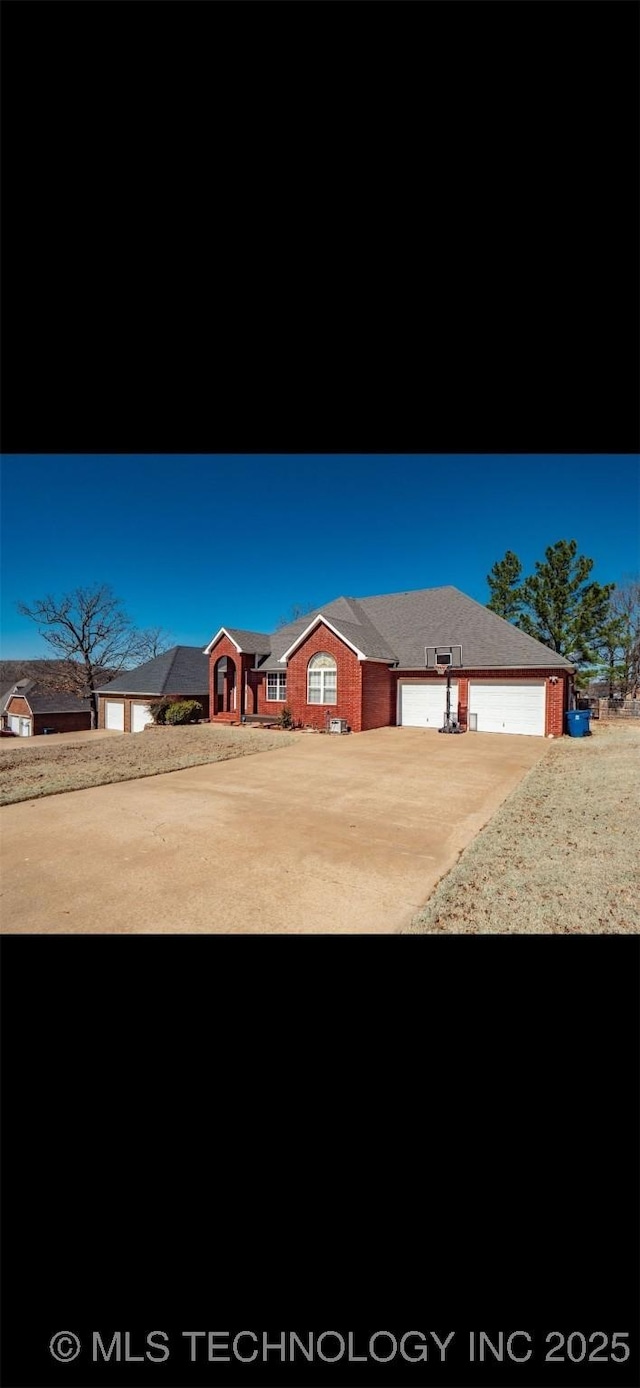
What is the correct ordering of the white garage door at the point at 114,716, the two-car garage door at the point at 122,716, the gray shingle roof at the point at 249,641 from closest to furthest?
the gray shingle roof at the point at 249,641 < the two-car garage door at the point at 122,716 < the white garage door at the point at 114,716

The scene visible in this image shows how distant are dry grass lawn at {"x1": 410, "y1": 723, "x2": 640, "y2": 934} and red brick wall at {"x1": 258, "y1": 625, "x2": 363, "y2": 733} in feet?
29.5

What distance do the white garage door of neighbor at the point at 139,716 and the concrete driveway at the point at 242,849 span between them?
15.3m

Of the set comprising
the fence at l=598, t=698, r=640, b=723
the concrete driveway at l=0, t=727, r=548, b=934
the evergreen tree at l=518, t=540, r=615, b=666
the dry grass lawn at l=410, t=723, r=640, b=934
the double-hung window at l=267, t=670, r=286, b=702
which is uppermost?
the evergreen tree at l=518, t=540, r=615, b=666

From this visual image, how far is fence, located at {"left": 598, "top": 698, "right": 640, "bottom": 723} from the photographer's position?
969 inches

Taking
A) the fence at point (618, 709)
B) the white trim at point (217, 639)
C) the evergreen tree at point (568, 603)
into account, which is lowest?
the fence at point (618, 709)

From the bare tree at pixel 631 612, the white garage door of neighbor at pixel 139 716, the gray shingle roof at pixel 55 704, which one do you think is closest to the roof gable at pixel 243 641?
the white garage door of neighbor at pixel 139 716

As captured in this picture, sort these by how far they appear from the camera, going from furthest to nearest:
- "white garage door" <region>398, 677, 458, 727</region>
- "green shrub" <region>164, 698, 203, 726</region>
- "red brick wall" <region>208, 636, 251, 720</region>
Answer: "red brick wall" <region>208, 636, 251, 720</region>
"green shrub" <region>164, 698, 203, 726</region>
"white garage door" <region>398, 677, 458, 727</region>

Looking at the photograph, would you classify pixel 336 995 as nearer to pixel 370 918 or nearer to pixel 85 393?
pixel 85 393

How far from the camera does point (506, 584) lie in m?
29.3

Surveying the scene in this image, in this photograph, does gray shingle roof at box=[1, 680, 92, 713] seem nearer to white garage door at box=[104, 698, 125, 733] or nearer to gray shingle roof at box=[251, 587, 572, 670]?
white garage door at box=[104, 698, 125, 733]

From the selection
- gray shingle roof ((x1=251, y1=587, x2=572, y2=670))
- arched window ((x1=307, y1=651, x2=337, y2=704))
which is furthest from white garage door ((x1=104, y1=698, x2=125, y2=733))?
arched window ((x1=307, y1=651, x2=337, y2=704))

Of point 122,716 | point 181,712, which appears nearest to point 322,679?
point 181,712

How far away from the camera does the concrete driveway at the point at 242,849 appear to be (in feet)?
11.5

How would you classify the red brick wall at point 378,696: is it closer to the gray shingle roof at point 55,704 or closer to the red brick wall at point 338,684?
the red brick wall at point 338,684
